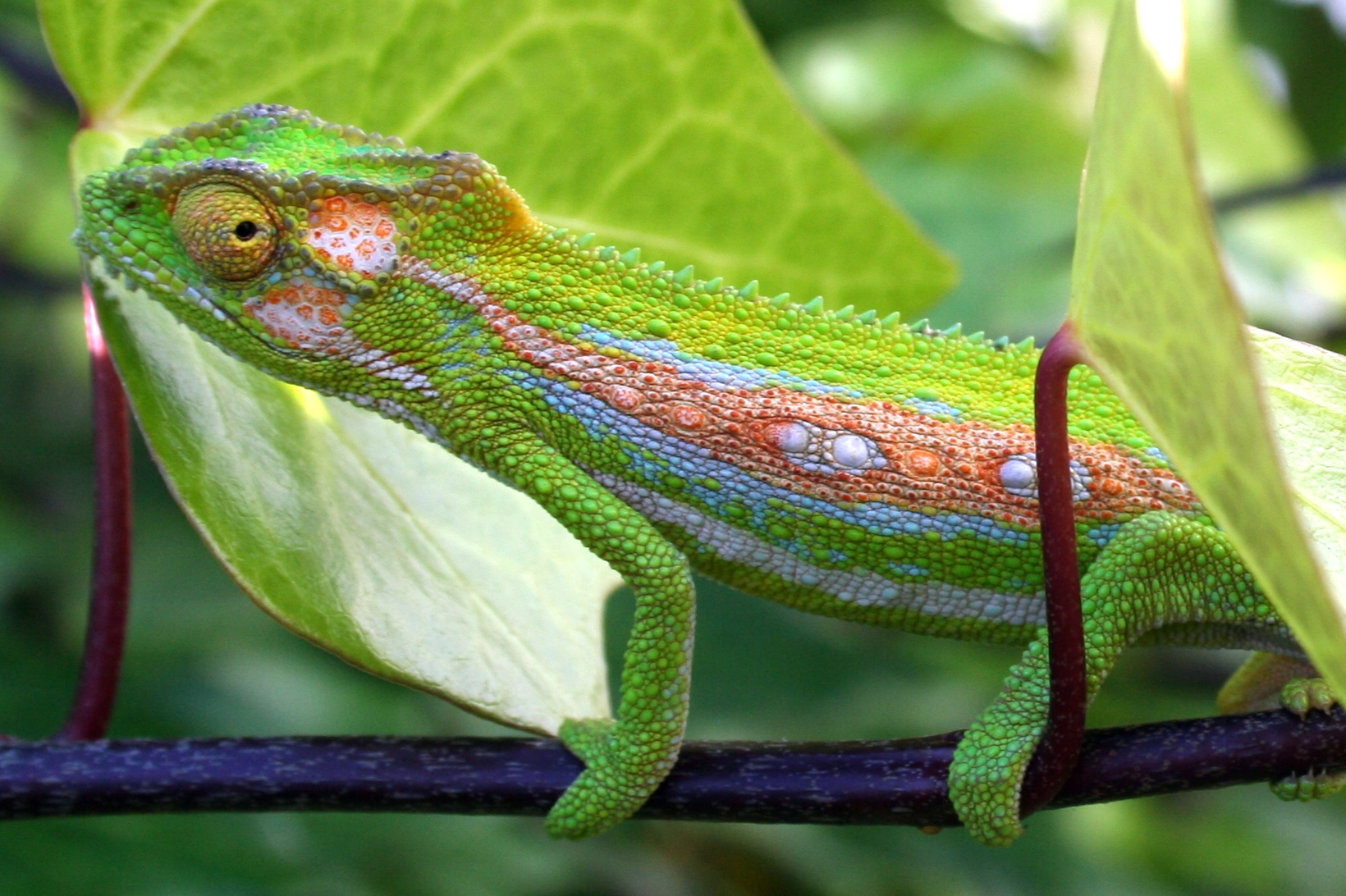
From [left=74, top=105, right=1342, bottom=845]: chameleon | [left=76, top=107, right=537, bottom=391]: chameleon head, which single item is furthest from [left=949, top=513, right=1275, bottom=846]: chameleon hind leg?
[left=76, top=107, right=537, bottom=391]: chameleon head

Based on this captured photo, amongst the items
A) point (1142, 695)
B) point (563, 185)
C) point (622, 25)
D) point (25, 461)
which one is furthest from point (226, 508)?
point (1142, 695)

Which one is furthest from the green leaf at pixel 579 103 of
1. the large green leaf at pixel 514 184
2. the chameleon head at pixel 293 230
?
the chameleon head at pixel 293 230

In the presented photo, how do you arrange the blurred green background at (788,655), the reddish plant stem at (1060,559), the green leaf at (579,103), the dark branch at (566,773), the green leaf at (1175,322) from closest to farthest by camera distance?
the green leaf at (1175,322) < the reddish plant stem at (1060,559) < the dark branch at (566,773) < the green leaf at (579,103) < the blurred green background at (788,655)

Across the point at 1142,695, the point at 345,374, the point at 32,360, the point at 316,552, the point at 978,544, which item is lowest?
the point at 1142,695

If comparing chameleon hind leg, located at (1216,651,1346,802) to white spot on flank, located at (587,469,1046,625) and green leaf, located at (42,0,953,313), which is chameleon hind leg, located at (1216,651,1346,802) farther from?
green leaf, located at (42,0,953,313)

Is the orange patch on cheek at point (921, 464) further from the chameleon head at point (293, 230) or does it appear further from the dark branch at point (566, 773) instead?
the chameleon head at point (293, 230)

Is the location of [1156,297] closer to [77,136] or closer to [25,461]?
[77,136]

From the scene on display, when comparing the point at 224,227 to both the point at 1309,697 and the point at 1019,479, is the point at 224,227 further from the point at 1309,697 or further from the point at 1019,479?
the point at 1309,697
